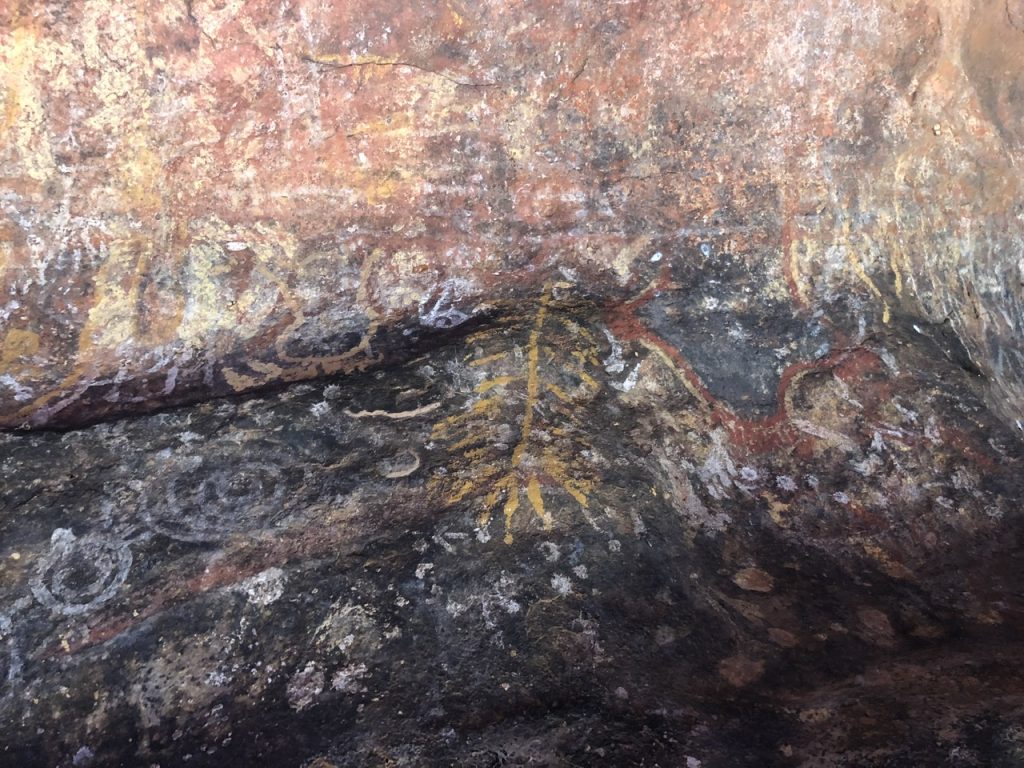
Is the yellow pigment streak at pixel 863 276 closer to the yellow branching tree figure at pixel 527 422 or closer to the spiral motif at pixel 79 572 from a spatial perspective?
the yellow branching tree figure at pixel 527 422

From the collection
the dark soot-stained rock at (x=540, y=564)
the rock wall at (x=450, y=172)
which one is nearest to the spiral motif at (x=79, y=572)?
the dark soot-stained rock at (x=540, y=564)

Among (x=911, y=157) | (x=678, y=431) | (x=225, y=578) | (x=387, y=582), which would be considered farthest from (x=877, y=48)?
(x=225, y=578)

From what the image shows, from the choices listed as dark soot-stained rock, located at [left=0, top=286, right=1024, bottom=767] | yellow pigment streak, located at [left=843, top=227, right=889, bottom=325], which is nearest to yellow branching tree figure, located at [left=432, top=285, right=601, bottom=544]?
dark soot-stained rock, located at [left=0, top=286, right=1024, bottom=767]

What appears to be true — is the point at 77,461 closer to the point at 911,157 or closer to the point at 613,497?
the point at 613,497

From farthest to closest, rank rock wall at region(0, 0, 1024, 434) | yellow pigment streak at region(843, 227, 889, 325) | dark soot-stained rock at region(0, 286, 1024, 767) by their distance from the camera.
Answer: yellow pigment streak at region(843, 227, 889, 325) < rock wall at region(0, 0, 1024, 434) < dark soot-stained rock at region(0, 286, 1024, 767)

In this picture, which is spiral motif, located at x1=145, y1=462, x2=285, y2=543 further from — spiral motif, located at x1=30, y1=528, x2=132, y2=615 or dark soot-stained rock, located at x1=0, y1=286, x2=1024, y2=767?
spiral motif, located at x1=30, y1=528, x2=132, y2=615

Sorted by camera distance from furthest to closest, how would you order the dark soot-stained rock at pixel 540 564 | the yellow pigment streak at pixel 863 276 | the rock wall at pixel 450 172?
the yellow pigment streak at pixel 863 276 < the rock wall at pixel 450 172 < the dark soot-stained rock at pixel 540 564

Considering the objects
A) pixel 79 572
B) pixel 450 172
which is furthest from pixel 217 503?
pixel 450 172
